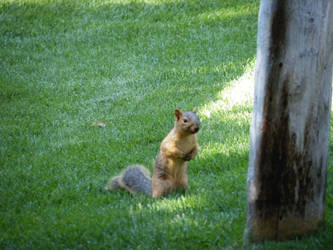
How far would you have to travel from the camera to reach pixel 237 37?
33.9 ft

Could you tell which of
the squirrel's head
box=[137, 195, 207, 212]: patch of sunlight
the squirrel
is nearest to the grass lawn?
box=[137, 195, 207, 212]: patch of sunlight

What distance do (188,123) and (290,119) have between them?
139cm

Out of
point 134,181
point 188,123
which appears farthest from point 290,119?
point 134,181

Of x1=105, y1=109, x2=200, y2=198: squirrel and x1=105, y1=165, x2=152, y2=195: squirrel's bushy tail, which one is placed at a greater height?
x1=105, y1=109, x2=200, y2=198: squirrel

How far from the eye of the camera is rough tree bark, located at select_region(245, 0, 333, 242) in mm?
3508

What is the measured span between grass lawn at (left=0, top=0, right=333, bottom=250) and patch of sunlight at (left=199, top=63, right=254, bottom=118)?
0.03 m

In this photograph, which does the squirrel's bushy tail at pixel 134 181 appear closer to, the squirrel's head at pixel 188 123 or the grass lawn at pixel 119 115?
the grass lawn at pixel 119 115

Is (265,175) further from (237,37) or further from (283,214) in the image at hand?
(237,37)

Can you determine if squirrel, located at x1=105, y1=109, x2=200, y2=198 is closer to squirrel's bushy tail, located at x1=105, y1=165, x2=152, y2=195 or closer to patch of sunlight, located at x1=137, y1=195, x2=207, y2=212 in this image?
squirrel's bushy tail, located at x1=105, y1=165, x2=152, y2=195

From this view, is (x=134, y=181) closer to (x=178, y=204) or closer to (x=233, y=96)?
(x=178, y=204)

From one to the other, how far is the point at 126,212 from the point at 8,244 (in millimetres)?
900

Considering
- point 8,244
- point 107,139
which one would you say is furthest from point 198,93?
point 8,244

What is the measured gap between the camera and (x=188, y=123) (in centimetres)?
489

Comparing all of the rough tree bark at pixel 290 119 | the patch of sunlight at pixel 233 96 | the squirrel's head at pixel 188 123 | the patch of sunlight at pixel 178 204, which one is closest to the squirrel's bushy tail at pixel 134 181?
the patch of sunlight at pixel 178 204
